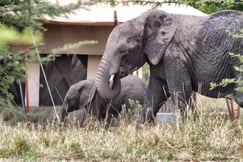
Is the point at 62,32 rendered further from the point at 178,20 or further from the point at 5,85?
the point at 5,85

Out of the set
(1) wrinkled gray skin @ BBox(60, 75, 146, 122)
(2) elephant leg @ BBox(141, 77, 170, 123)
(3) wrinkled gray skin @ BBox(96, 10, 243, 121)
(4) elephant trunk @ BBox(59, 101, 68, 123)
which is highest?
(3) wrinkled gray skin @ BBox(96, 10, 243, 121)

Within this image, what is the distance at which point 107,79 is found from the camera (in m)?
8.55

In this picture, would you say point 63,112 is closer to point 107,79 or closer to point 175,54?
point 107,79

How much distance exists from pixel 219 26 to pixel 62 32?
5001 millimetres

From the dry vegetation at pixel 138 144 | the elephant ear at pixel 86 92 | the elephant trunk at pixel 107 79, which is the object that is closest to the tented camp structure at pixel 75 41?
the elephant ear at pixel 86 92

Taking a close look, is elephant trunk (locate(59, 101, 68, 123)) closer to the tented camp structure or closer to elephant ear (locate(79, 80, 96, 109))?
elephant ear (locate(79, 80, 96, 109))

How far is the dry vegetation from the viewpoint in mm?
6016

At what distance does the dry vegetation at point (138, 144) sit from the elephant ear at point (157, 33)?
152cm

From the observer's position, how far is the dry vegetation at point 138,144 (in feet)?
19.7

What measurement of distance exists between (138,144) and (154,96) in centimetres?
242

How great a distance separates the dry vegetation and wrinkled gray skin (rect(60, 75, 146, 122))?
3901 mm

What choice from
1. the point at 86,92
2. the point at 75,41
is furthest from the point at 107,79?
the point at 75,41

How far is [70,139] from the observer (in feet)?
21.4

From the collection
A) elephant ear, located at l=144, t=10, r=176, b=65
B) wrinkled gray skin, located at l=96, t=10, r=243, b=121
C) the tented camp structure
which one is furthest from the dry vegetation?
the tented camp structure
